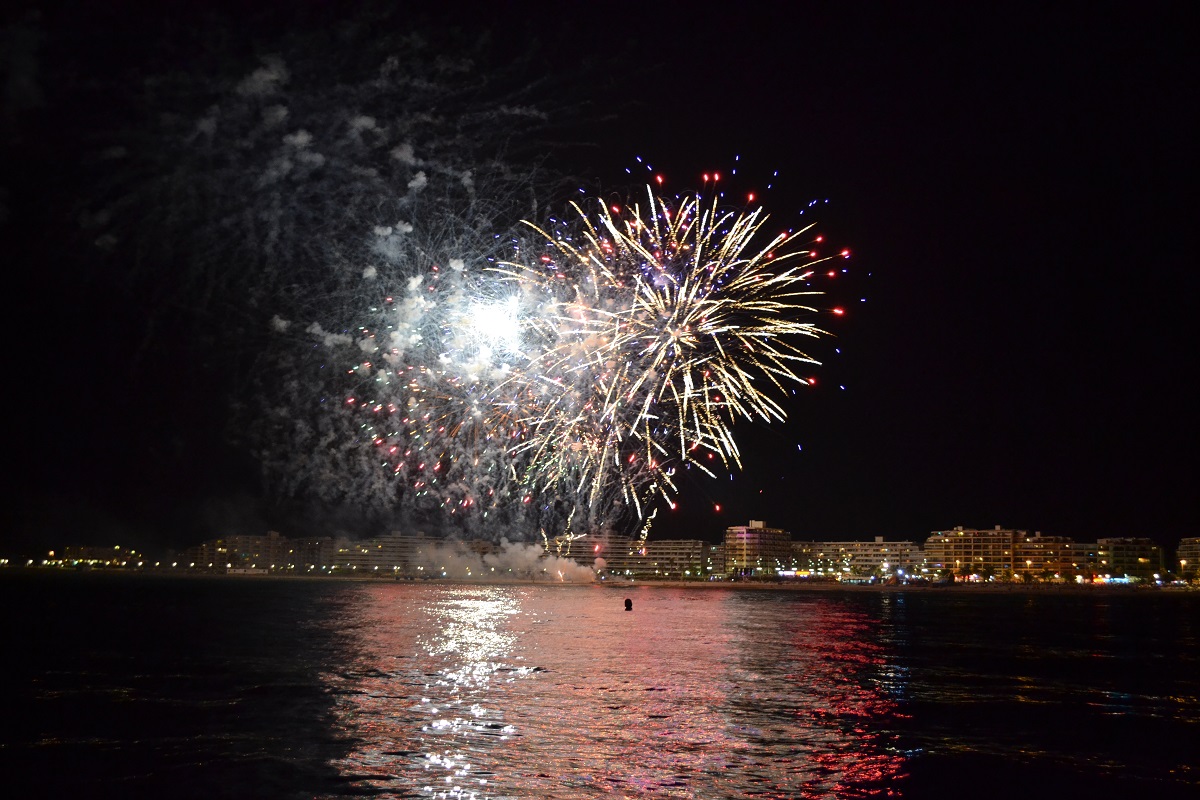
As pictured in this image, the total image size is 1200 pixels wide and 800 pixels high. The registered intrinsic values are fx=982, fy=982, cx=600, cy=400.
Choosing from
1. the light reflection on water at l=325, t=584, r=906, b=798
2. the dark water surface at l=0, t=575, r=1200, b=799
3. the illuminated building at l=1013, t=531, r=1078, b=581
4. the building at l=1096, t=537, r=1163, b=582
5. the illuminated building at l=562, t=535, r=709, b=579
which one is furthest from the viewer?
the building at l=1096, t=537, r=1163, b=582

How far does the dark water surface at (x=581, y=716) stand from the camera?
15938 millimetres

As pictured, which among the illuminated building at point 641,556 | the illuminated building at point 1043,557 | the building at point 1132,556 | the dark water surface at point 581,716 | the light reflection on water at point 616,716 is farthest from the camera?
the building at point 1132,556

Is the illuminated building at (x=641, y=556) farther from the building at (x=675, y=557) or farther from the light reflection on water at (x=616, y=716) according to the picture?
the light reflection on water at (x=616, y=716)

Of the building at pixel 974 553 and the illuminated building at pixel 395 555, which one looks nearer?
the illuminated building at pixel 395 555

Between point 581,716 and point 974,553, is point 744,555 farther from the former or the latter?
point 581,716

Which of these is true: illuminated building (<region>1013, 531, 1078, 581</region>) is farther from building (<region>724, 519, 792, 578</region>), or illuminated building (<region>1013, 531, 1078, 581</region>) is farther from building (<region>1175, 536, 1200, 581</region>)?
building (<region>724, 519, 792, 578</region>)

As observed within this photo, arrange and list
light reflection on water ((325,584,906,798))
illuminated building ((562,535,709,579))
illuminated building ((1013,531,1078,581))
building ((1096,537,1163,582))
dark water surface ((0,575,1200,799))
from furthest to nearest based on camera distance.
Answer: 1. building ((1096,537,1163,582))
2. illuminated building ((1013,531,1078,581))
3. illuminated building ((562,535,709,579))
4. dark water surface ((0,575,1200,799))
5. light reflection on water ((325,584,906,798))

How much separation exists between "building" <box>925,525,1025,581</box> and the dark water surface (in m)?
149

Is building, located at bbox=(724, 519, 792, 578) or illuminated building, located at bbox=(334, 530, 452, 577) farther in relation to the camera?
building, located at bbox=(724, 519, 792, 578)

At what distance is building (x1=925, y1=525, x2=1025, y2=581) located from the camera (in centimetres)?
18275

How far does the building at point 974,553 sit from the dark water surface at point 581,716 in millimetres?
149129

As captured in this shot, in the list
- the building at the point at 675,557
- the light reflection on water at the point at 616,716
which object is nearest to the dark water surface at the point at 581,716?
the light reflection on water at the point at 616,716

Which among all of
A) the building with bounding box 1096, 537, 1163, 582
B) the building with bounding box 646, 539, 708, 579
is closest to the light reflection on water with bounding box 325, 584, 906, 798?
the building with bounding box 646, 539, 708, 579

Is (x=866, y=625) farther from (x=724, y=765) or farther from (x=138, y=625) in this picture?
(x=724, y=765)
